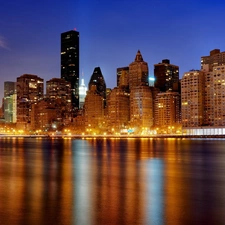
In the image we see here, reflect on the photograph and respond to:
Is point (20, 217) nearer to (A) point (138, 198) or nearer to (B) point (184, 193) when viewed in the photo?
(A) point (138, 198)

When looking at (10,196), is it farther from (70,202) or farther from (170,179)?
(170,179)

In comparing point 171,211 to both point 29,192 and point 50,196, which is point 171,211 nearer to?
point 50,196

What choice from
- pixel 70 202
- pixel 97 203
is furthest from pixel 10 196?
pixel 97 203

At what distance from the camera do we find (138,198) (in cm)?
2430

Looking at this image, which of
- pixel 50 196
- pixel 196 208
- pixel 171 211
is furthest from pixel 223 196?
pixel 50 196

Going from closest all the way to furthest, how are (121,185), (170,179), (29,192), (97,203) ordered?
1. (97,203)
2. (29,192)
3. (121,185)
4. (170,179)

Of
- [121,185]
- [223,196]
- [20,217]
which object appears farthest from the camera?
[121,185]

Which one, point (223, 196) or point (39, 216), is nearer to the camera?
point (39, 216)

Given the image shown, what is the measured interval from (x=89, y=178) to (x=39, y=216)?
15.5m

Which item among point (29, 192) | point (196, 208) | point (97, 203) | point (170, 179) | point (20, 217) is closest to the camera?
point (20, 217)

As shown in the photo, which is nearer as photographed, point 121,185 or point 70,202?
point 70,202

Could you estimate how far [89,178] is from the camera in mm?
35125

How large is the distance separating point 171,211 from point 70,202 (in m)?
6.37

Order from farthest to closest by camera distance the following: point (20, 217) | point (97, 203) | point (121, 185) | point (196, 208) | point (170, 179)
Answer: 1. point (170, 179)
2. point (121, 185)
3. point (97, 203)
4. point (196, 208)
5. point (20, 217)
